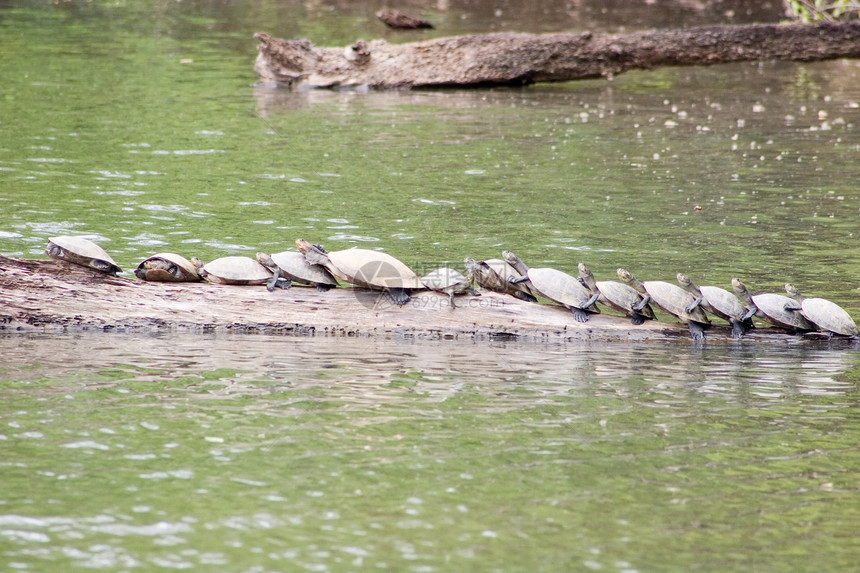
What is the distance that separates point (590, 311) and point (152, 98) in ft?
39.8

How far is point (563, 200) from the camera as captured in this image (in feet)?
38.7

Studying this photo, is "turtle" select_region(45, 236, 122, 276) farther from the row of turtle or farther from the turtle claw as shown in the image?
the turtle claw


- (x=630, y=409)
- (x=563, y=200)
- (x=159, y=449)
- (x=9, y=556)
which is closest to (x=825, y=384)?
(x=630, y=409)

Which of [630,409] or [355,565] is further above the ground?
[630,409]

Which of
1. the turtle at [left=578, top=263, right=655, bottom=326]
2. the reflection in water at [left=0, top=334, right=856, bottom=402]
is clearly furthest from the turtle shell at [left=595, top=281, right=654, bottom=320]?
the reflection in water at [left=0, top=334, right=856, bottom=402]

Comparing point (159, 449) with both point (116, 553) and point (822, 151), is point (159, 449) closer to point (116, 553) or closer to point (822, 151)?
point (116, 553)

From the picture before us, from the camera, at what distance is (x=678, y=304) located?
7438 millimetres

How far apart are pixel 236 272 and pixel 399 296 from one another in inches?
46.0

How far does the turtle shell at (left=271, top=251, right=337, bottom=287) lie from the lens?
7523 mm

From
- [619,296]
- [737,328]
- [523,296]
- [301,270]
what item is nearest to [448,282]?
[523,296]

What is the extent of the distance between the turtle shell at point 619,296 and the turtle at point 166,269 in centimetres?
290

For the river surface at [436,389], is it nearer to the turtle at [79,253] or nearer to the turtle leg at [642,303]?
the turtle leg at [642,303]

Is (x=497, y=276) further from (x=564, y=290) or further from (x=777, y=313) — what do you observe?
(x=777, y=313)

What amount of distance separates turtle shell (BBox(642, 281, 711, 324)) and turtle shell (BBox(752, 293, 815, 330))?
1.23 feet
